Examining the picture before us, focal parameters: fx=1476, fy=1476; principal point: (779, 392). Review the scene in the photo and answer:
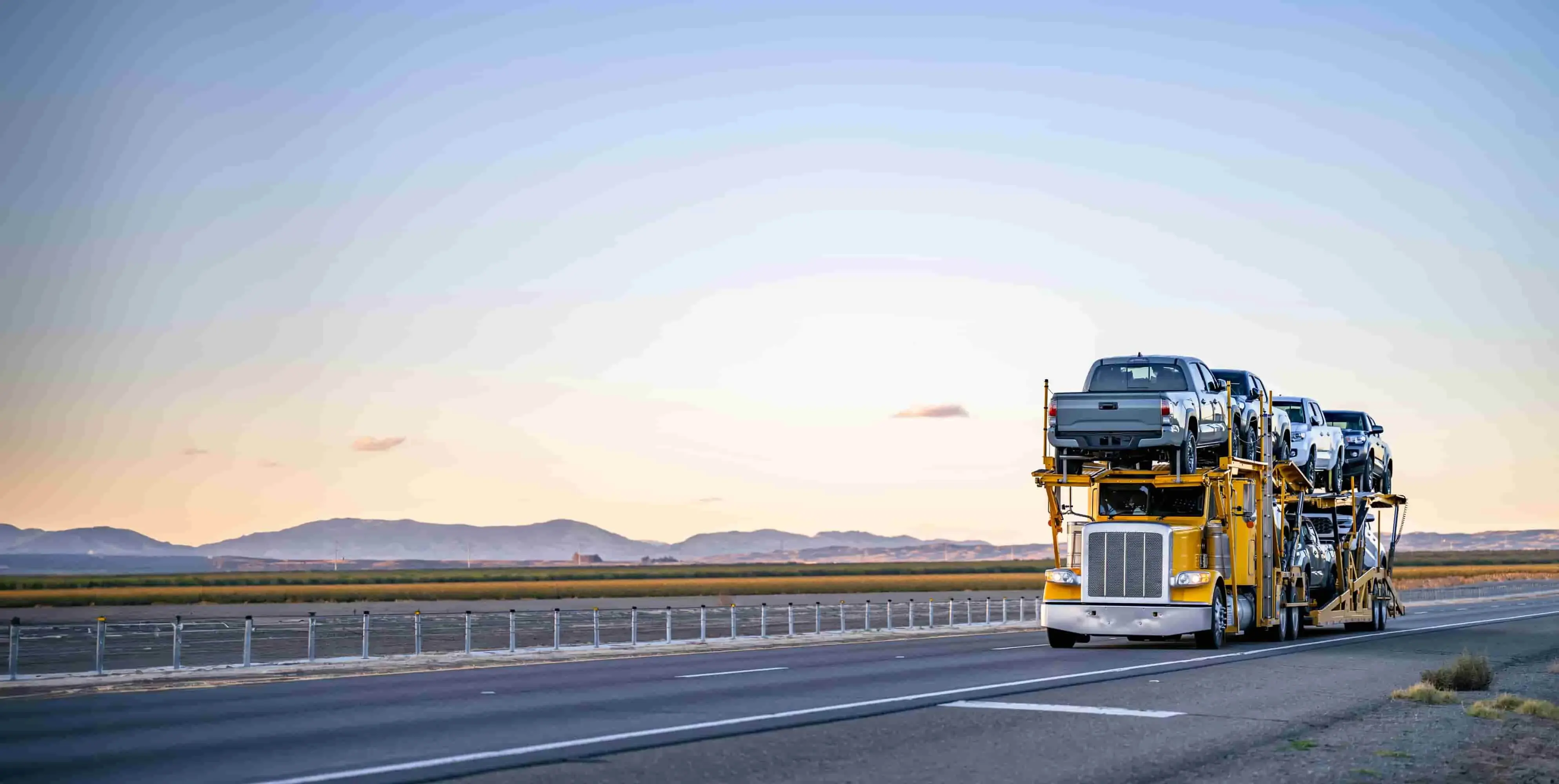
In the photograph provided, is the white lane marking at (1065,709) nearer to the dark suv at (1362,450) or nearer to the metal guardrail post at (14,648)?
the metal guardrail post at (14,648)

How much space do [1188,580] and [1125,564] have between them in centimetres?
117

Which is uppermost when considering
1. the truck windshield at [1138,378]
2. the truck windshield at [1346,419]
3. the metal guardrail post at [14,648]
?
the truck windshield at [1138,378]

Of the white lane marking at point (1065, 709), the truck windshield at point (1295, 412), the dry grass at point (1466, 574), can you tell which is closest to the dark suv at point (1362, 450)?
the truck windshield at point (1295, 412)

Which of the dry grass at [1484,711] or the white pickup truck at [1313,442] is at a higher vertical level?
the white pickup truck at [1313,442]

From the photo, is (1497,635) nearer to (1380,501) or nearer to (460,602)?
(1380,501)

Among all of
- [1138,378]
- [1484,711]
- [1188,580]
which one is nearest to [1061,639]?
[1188,580]

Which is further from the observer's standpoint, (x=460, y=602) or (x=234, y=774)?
(x=460, y=602)

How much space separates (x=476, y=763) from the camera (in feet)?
39.4

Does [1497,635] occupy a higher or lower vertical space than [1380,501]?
lower

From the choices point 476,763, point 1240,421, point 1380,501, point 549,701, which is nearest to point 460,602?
point 1380,501

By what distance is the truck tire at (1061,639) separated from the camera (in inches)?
1158

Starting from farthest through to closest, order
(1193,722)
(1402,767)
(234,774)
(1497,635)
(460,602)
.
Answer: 1. (460,602)
2. (1497,635)
3. (1193,722)
4. (1402,767)
5. (234,774)

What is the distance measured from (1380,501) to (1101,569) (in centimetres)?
1536

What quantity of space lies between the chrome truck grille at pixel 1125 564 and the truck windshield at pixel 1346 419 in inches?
489
